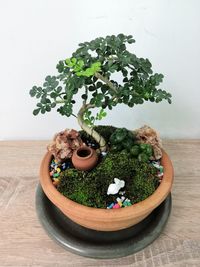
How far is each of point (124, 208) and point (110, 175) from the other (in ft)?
0.33

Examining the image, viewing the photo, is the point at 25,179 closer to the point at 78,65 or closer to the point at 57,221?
the point at 57,221

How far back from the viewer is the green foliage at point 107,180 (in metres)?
0.76

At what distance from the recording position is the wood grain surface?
0.77 meters

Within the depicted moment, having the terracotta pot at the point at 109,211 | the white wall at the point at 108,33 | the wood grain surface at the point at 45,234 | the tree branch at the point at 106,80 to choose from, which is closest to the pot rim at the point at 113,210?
the terracotta pot at the point at 109,211

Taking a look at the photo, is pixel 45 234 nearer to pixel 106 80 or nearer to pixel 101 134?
pixel 101 134

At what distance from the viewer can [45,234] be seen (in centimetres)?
84

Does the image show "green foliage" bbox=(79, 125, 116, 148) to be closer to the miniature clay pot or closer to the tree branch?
the miniature clay pot

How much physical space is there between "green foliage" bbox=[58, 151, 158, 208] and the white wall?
0.37 meters

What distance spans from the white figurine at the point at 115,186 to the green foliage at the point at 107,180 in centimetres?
1

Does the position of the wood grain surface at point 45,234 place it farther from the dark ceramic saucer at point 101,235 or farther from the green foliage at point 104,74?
the green foliage at point 104,74

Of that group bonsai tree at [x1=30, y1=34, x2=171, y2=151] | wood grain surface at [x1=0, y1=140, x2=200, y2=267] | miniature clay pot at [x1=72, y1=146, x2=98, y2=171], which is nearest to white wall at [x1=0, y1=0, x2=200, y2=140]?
wood grain surface at [x1=0, y1=140, x2=200, y2=267]

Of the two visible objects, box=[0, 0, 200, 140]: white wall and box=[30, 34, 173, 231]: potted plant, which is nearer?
box=[30, 34, 173, 231]: potted plant

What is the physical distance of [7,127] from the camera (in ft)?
4.07

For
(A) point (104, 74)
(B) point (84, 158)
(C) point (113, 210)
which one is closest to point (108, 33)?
(A) point (104, 74)
